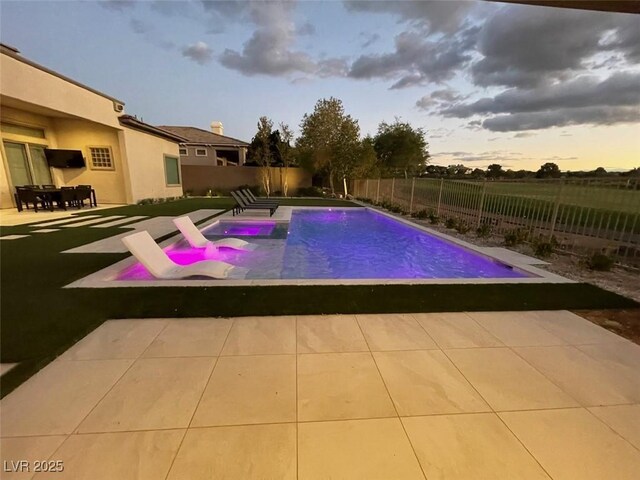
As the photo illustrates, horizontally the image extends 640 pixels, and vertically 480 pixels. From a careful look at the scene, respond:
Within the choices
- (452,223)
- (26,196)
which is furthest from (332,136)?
(26,196)

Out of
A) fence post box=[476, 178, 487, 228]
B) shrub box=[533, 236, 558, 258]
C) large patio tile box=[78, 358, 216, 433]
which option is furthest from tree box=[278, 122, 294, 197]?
large patio tile box=[78, 358, 216, 433]

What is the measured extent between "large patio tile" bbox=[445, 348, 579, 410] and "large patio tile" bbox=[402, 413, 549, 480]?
27cm

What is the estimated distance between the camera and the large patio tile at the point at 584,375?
2178 mm

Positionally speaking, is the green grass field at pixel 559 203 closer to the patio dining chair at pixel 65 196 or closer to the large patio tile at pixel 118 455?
the large patio tile at pixel 118 455

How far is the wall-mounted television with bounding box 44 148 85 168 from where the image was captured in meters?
12.3

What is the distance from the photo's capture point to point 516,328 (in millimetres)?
3193

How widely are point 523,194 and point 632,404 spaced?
6355mm

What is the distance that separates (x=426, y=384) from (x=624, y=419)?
1.30 meters

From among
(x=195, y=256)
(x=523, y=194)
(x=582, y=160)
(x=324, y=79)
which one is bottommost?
(x=195, y=256)

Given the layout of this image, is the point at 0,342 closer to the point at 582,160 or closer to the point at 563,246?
the point at 563,246

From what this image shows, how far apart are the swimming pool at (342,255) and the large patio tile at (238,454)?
3409mm

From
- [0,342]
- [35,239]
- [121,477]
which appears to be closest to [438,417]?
[121,477]

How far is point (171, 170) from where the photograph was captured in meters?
18.3

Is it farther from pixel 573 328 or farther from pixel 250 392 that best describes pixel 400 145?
pixel 250 392
